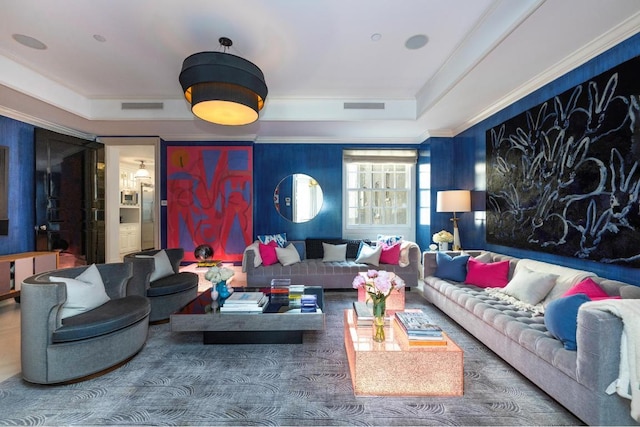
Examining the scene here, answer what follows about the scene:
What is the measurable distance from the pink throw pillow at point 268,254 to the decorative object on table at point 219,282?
1.50 meters

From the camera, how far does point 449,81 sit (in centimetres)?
336

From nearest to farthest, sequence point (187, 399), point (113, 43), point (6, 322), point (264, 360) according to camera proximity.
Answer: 1. point (187, 399)
2. point (264, 360)
3. point (113, 43)
4. point (6, 322)

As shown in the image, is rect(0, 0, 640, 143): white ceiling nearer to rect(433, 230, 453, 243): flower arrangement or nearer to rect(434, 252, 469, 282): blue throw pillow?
rect(433, 230, 453, 243): flower arrangement

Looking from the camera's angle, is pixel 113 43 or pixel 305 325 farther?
pixel 113 43

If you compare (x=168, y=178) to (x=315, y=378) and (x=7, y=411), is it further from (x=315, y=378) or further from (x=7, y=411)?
(x=315, y=378)

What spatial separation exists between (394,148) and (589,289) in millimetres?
4128

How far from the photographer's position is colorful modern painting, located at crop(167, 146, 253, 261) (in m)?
5.70

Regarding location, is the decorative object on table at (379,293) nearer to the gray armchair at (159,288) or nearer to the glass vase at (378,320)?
the glass vase at (378,320)

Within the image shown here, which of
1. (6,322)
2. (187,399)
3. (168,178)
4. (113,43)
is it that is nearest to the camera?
(187,399)

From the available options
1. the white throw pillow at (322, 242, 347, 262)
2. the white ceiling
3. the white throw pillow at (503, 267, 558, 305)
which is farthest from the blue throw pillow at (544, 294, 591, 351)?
the white throw pillow at (322, 242, 347, 262)

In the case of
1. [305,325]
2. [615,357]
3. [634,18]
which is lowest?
[305,325]

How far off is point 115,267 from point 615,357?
12.5 ft

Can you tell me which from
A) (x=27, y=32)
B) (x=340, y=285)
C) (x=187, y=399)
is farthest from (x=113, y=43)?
(x=340, y=285)

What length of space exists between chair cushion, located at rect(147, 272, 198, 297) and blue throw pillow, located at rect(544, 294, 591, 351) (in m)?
3.52
